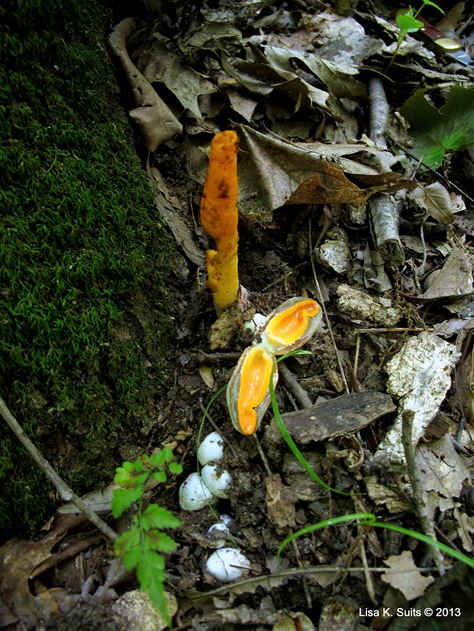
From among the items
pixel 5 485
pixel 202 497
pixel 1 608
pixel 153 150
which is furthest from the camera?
pixel 153 150

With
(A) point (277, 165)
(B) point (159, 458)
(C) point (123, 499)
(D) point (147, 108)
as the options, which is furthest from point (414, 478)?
(D) point (147, 108)

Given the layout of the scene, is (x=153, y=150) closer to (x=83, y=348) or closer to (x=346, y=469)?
(x=83, y=348)

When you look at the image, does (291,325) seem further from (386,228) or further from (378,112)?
(378,112)

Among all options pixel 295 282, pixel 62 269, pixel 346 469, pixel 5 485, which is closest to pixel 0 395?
pixel 5 485

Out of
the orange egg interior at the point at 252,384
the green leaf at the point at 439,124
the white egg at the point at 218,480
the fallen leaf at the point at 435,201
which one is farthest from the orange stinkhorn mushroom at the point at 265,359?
the green leaf at the point at 439,124

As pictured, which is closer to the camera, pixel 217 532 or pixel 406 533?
pixel 406 533

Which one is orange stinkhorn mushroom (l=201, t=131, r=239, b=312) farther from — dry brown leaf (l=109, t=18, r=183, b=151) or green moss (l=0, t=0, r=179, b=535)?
dry brown leaf (l=109, t=18, r=183, b=151)
